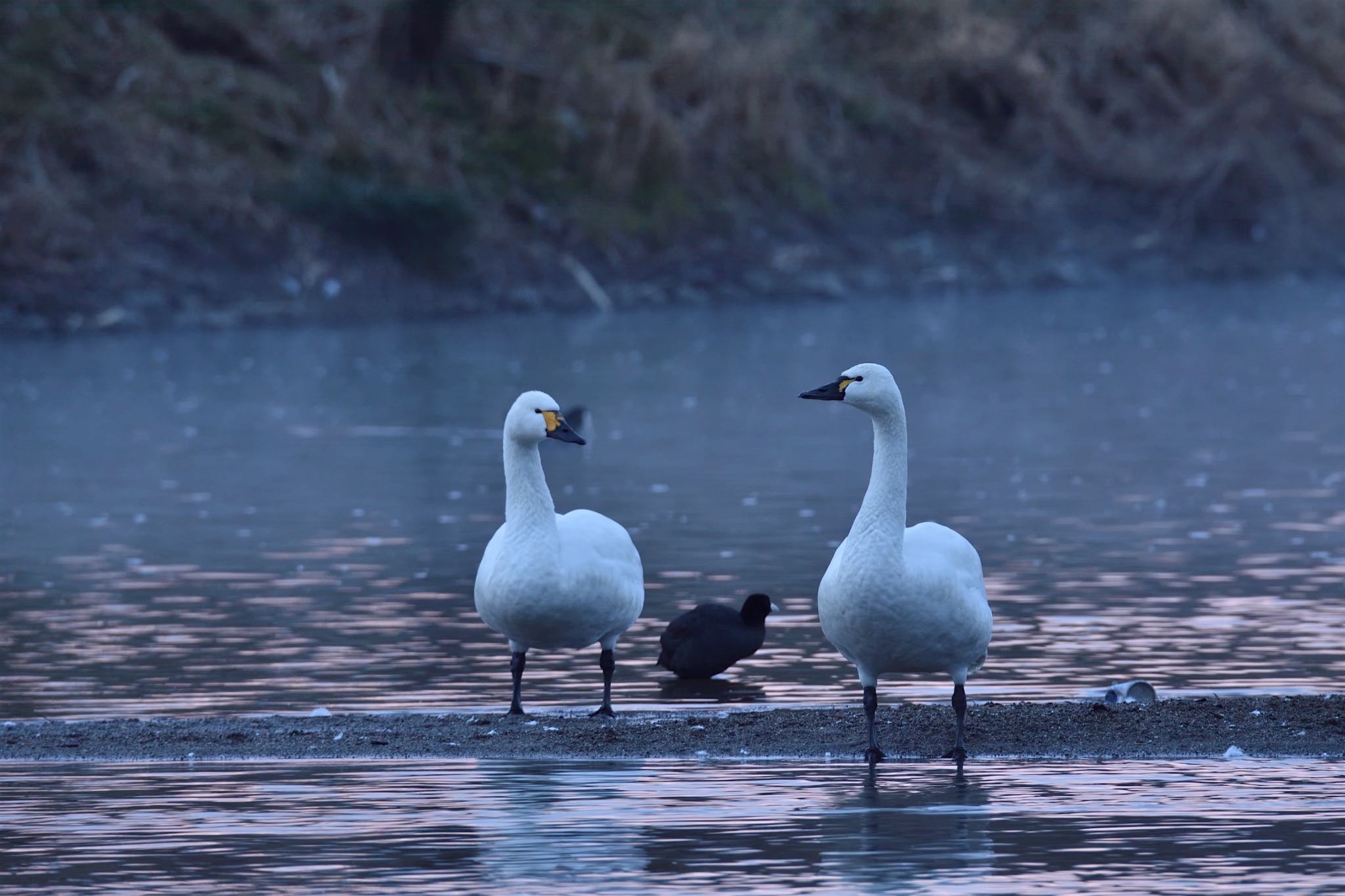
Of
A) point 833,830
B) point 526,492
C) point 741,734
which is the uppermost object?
point 526,492

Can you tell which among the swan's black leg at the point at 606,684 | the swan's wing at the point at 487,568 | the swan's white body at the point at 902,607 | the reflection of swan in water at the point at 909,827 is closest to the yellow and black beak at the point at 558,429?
the swan's wing at the point at 487,568

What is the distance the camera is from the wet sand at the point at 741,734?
902 centimetres

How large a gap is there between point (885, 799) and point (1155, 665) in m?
3.11

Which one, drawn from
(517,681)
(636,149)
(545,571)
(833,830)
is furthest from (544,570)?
(636,149)

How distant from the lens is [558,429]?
1039cm

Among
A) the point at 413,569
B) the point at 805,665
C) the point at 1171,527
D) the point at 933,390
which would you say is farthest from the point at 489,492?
the point at 933,390

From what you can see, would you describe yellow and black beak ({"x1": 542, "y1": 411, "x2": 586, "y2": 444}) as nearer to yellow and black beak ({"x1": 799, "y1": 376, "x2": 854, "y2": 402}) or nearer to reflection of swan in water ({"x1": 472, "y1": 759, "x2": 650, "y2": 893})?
yellow and black beak ({"x1": 799, "y1": 376, "x2": 854, "y2": 402})

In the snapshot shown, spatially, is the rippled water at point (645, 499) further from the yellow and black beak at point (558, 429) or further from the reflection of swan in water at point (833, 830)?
the reflection of swan in water at point (833, 830)

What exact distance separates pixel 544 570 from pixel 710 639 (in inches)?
54.4

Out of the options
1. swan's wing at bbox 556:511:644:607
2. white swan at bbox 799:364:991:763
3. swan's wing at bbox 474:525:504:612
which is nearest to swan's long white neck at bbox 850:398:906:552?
white swan at bbox 799:364:991:763

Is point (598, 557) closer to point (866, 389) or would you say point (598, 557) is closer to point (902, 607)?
point (866, 389)

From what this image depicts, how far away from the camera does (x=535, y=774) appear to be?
28.6ft

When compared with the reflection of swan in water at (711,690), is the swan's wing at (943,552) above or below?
above

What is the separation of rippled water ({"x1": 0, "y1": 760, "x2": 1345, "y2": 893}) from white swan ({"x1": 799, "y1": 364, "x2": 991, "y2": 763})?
427 millimetres
